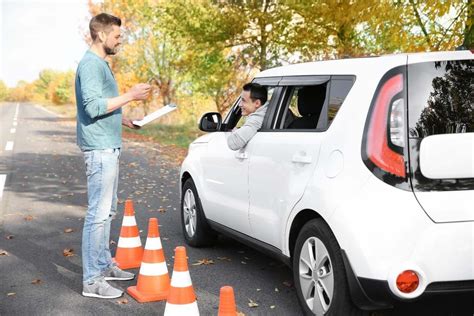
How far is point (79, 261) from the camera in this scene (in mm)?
6172

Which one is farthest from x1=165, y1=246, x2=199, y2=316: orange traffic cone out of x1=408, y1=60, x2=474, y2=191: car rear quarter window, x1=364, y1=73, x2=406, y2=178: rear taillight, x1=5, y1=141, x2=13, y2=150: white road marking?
x1=5, y1=141, x2=13, y2=150: white road marking

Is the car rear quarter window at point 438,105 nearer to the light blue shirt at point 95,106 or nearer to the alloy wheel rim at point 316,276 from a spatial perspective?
the alloy wheel rim at point 316,276

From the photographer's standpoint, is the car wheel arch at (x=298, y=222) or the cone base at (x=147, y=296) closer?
the car wheel arch at (x=298, y=222)

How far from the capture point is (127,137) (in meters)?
25.6

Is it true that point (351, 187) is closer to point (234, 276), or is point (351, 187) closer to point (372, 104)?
point (372, 104)

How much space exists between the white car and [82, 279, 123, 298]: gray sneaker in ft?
4.60

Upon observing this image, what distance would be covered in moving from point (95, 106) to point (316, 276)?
2.07 m

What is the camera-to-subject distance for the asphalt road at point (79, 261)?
473cm

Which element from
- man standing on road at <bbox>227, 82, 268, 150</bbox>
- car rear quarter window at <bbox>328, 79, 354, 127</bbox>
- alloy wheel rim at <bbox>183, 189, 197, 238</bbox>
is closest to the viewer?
car rear quarter window at <bbox>328, 79, 354, 127</bbox>

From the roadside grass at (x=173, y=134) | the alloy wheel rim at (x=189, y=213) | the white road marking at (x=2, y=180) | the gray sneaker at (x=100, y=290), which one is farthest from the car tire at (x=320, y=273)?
the roadside grass at (x=173, y=134)

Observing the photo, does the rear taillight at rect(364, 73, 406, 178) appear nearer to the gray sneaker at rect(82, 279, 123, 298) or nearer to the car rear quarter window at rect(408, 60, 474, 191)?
the car rear quarter window at rect(408, 60, 474, 191)

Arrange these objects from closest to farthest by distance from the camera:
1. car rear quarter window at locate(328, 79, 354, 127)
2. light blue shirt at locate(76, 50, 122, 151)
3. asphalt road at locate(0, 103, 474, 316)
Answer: car rear quarter window at locate(328, 79, 354, 127), asphalt road at locate(0, 103, 474, 316), light blue shirt at locate(76, 50, 122, 151)

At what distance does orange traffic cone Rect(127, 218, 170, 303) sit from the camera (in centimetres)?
498

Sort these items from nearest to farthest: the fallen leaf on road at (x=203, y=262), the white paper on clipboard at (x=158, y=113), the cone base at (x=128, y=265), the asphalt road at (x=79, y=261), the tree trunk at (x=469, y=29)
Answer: the asphalt road at (x=79, y=261) → the white paper on clipboard at (x=158, y=113) → the cone base at (x=128, y=265) → the fallen leaf on road at (x=203, y=262) → the tree trunk at (x=469, y=29)
